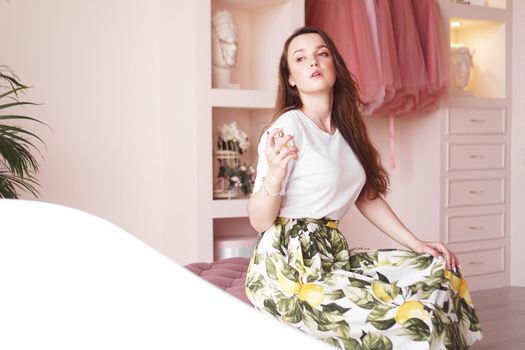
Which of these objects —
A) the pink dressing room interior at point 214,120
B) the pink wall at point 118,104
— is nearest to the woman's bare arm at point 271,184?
the pink dressing room interior at point 214,120

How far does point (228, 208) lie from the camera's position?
3.27 meters

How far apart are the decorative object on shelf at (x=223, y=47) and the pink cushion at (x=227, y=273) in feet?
3.62

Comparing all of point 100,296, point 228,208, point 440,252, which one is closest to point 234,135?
point 228,208

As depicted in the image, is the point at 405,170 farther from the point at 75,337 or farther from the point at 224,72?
the point at 75,337

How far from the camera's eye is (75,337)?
0.67 meters

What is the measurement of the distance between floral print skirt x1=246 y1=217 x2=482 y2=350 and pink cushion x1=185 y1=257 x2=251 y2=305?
0.36 meters

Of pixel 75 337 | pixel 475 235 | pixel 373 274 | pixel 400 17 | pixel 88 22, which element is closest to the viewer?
pixel 75 337

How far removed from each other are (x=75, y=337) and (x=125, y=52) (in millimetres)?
2957

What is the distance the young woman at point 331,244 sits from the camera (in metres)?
1.50

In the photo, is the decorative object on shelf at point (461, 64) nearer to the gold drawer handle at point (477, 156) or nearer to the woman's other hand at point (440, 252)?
the gold drawer handle at point (477, 156)

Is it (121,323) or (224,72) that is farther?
(224,72)

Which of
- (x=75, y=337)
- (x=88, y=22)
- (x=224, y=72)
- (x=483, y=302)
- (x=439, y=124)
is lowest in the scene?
(x=483, y=302)

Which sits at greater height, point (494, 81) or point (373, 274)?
point (494, 81)

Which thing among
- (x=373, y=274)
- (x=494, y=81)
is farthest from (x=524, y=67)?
(x=373, y=274)
